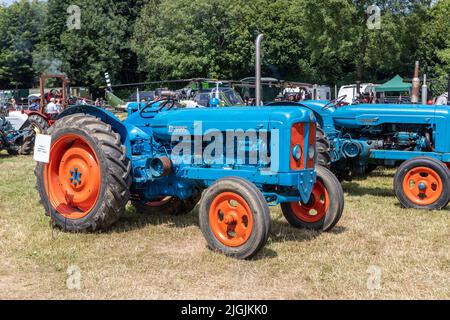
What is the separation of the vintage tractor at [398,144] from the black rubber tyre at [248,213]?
10.4 ft

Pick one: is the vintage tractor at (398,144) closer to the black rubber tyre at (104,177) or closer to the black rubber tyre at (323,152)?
the black rubber tyre at (323,152)

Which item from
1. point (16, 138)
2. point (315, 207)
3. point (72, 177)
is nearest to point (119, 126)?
point (72, 177)

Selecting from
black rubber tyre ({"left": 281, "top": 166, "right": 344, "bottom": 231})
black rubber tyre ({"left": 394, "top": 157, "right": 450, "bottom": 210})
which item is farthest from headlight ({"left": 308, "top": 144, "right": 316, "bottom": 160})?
black rubber tyre ({"left": 394, "top": 157, "right": 450, "bottom": 210})

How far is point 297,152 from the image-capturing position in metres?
4.98

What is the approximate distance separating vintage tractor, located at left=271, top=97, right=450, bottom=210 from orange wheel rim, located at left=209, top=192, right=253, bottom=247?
3.15m

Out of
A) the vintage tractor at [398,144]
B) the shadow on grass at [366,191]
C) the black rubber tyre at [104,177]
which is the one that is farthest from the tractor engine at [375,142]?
the black rubber tyre at [104,177]

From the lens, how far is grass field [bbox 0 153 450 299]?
396cm

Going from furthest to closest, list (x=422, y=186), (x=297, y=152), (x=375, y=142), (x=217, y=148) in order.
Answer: (x=375, y=142)
(x=422, y=186)
(x=217, y=148)
(x=297, y=152)

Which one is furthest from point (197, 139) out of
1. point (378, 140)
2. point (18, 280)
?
point (378, 140)

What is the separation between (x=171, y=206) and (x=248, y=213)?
202 centimetres

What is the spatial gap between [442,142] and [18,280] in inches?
229

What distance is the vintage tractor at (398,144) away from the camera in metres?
6.99

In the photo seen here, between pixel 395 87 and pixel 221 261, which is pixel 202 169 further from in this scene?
pixel 395 87
